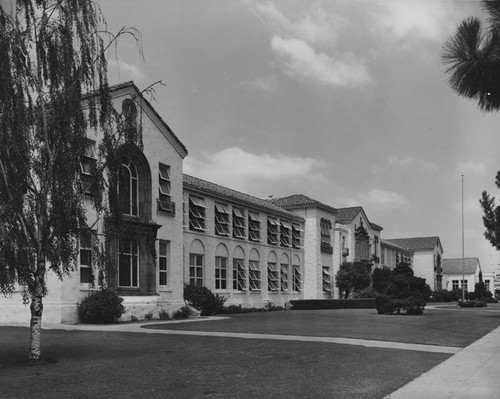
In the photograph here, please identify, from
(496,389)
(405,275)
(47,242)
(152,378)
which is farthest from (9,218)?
(405,275)

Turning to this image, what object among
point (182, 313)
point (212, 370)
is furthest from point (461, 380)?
point (182, 313)

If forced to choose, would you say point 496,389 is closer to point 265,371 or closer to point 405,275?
point 265,371

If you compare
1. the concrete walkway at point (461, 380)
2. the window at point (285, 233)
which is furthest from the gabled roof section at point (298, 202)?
the concrete walkway at point (461, 380)

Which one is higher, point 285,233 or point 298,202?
point 298,202

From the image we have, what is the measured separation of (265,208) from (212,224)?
26.8 feet

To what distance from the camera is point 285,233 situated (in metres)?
52.5

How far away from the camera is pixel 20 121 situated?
43.0 feet

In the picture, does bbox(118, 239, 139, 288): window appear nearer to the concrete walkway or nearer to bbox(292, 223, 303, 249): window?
the concrete walkway

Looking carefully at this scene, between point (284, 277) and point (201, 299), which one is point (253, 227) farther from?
point (201, 299)

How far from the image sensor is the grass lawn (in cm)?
1015

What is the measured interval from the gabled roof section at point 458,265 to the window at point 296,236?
6465 cm

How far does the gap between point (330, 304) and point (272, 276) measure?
17.5 feet

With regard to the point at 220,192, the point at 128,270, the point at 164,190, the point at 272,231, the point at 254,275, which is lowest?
the point at 254,275

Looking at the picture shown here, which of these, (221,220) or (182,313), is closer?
(182,313)
